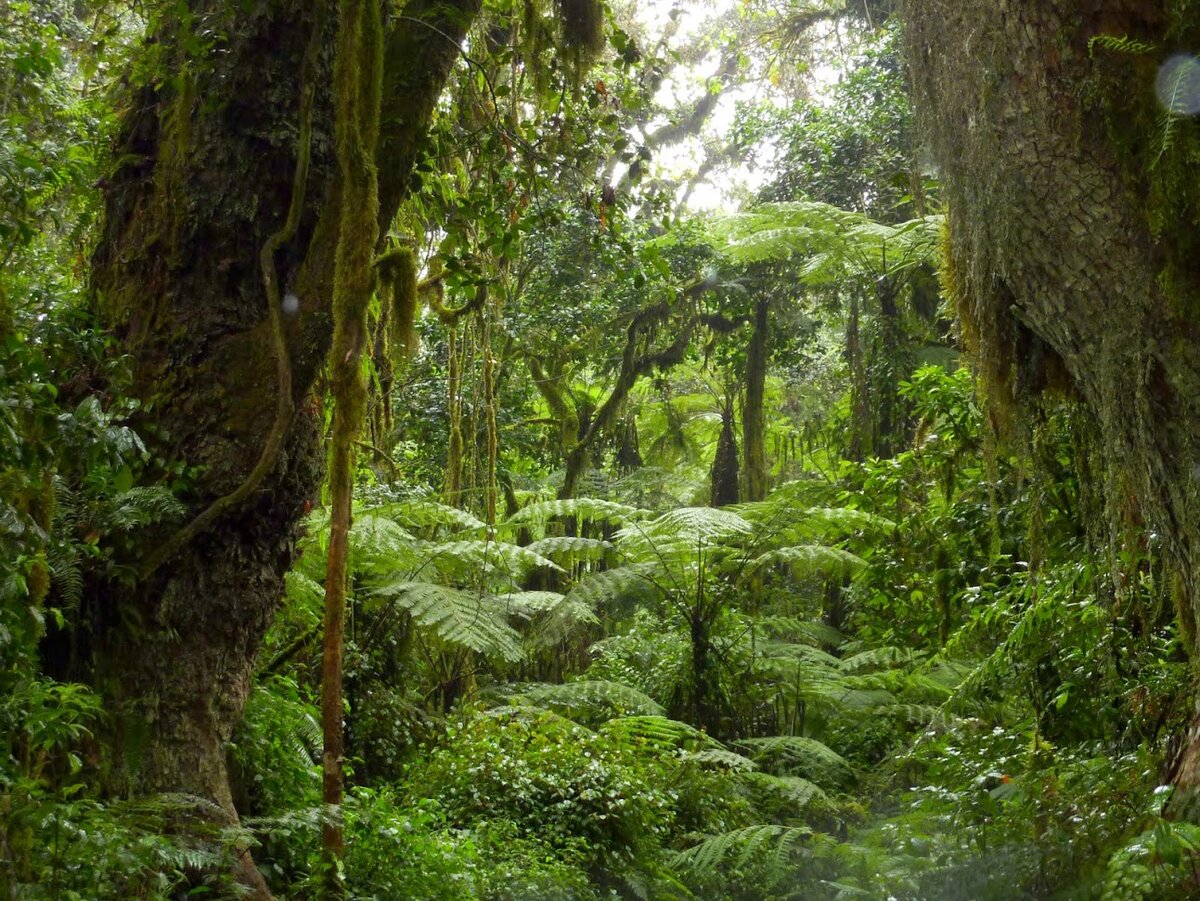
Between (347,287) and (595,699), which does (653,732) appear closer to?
(595,699)

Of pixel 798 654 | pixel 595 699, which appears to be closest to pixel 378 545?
pixel 595 699

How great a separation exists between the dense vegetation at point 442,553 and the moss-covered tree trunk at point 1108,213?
0.07 feet

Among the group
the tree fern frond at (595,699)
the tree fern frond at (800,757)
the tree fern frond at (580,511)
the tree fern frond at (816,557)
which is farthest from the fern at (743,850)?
the tree fern frond at (580,511)

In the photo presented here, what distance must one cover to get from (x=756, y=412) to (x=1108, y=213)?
8.90 metres

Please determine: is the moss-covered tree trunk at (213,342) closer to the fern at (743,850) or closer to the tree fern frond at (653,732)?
the fern at (743,850)

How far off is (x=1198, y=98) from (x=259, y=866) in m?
3.40

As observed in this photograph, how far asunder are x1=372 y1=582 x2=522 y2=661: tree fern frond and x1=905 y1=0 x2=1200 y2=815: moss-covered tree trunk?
3.86 m

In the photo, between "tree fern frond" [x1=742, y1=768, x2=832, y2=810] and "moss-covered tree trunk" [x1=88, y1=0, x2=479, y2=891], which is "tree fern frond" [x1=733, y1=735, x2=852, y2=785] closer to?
"tree fern frond" [x1=742, y1=768, x2=832, y2=810]

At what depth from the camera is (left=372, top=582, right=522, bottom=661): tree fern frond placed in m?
5.73

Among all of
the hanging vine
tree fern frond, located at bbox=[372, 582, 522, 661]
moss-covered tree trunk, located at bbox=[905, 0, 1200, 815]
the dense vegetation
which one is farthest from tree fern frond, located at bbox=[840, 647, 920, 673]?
the hanging vine

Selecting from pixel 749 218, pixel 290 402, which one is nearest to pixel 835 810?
pixel 290 402

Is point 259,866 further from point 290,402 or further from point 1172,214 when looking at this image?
point 1172,214

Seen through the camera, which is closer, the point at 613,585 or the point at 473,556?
the point at 473,556

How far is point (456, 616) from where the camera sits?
5816 mm
